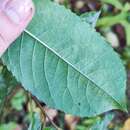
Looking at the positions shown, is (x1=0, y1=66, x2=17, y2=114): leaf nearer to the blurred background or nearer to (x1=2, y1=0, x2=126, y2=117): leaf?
(x1=2, y1=0, x2=126, y2=117): leaf

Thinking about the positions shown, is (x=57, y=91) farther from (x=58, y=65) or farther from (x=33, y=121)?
(x=33, y=121)

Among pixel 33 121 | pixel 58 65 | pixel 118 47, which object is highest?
pixel 58 65

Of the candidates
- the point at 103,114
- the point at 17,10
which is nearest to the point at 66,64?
the point at 17,10

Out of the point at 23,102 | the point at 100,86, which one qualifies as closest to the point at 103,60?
the point at 100,86

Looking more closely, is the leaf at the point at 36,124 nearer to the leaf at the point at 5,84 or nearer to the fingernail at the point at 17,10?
the leaf at the point at 5,84

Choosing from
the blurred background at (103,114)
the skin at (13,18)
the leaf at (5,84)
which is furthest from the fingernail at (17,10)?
the blurred background at (103,114)

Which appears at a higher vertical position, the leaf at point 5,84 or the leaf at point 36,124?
the leaf at point 5,84

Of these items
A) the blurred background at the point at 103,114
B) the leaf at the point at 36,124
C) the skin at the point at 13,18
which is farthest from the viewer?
the blurred background at the point at 103,114
